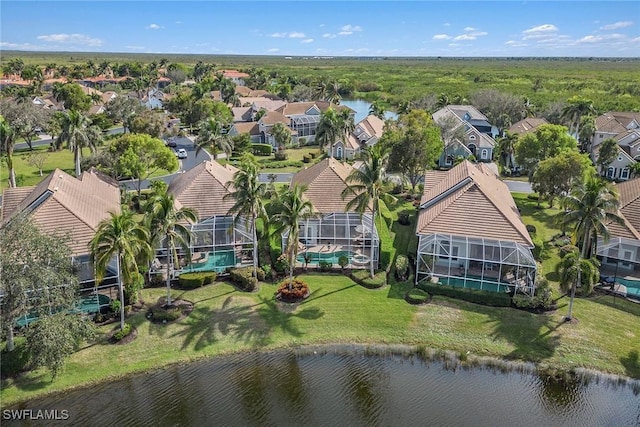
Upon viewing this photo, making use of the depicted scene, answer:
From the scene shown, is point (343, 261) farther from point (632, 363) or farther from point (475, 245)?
point (632, 363)

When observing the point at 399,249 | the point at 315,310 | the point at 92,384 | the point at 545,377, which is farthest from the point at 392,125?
the point at 92,384

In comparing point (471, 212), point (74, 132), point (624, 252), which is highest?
point (74, 132)

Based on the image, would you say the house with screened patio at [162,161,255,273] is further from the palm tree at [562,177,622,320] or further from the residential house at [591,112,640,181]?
the residential house at [591,112,640,181]

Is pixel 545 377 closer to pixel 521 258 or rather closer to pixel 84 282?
pixel 521 258

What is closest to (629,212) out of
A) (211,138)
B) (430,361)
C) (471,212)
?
(471,212)

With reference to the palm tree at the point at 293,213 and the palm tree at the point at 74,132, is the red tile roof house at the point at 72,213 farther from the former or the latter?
the palm tree at the point at 74,132

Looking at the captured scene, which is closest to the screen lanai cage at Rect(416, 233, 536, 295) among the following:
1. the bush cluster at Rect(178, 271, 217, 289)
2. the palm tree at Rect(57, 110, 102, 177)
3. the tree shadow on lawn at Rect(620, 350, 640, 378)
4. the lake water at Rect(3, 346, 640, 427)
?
the tree shadow on lawn at Rect(620, 350, 640, 378)

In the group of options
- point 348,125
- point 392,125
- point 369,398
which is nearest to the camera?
point 369,398
